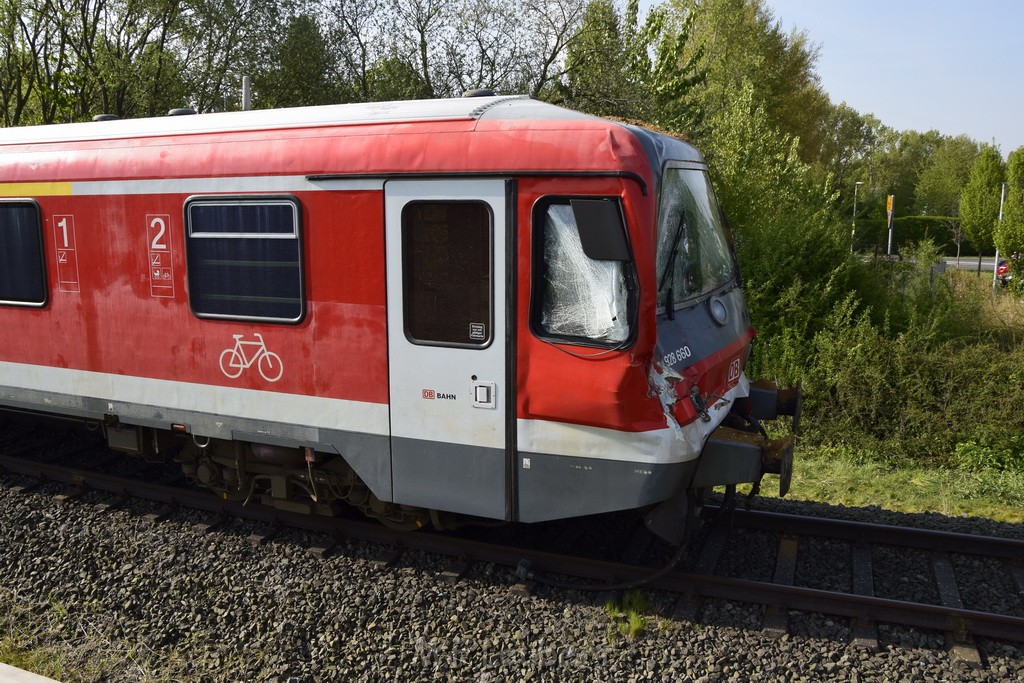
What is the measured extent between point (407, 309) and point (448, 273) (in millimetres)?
378

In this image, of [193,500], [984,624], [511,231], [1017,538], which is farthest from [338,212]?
[1017,538]

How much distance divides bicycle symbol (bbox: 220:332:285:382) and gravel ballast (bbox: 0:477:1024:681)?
4.65ft


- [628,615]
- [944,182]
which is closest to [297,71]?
[628,615]

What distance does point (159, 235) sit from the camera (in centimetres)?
632

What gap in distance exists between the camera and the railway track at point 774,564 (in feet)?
16.9

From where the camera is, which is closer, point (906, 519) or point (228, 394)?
point (228, 394)

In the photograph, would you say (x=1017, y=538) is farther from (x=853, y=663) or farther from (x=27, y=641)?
(x=27, y=641)

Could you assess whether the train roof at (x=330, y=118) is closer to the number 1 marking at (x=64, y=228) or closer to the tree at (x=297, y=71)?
the number 1 marking at (x=64, y=228)

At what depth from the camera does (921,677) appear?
4.68 metres

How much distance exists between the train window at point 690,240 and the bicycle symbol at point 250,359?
282cm

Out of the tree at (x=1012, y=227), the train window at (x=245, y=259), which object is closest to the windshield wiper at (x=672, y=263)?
the train window at (x=245, y=259)

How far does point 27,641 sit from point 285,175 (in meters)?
3.61

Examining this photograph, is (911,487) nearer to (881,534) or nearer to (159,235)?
(881,534)

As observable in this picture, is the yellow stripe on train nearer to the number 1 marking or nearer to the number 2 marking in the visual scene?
the number 1 marking
